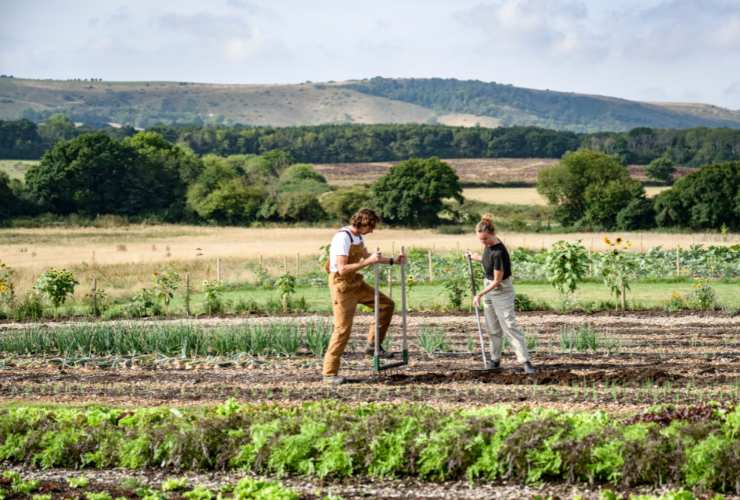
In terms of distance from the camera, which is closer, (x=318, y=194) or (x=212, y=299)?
(x=212, y=299)

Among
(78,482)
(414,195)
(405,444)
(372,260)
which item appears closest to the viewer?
(78,482)

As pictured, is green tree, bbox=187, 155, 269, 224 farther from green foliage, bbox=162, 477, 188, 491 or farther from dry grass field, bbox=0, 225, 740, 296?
green foliage, bbox=162, 477, 188, 491

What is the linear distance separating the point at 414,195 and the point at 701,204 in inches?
660

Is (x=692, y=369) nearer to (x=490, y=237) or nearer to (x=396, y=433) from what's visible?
(x=490, y=237)

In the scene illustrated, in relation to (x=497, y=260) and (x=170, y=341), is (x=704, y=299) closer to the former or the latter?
(x=497, y=260)

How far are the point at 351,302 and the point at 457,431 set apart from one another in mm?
4031

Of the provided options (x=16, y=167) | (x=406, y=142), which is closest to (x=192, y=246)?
(x=16, y=167)

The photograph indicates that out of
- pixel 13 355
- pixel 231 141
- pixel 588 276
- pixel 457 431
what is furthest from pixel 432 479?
pixel 231 141

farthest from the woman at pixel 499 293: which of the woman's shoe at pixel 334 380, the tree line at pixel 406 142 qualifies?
the tree line at pixel 406 142

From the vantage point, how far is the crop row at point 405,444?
783 cm

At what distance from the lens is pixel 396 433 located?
27.8 feet

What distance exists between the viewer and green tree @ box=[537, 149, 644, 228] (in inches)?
2462

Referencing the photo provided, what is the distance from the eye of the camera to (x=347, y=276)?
39.7ft

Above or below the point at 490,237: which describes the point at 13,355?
below
